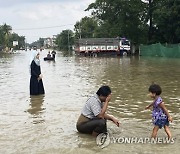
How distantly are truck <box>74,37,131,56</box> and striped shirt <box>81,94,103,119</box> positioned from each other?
165 ft

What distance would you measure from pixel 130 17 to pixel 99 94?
55.4 m

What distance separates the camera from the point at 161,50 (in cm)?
4900

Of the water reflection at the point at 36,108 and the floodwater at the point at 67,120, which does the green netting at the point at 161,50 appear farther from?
the water reflection at the point at 36,108

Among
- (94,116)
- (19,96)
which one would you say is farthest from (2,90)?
(94,116)

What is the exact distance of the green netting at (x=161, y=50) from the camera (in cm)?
4506

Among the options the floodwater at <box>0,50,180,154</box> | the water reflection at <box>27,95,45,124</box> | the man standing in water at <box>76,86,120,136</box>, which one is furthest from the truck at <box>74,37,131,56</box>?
the man standing in water at <box>76,86,120,136</box>

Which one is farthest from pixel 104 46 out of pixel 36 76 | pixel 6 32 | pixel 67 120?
pixel 6 32

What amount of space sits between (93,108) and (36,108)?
4078mm

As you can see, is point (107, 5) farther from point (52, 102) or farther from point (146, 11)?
point (52, 102)

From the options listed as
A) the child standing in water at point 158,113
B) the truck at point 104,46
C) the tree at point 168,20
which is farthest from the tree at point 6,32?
the child standing in water at point 158,113

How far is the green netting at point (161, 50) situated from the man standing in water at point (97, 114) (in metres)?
38.4

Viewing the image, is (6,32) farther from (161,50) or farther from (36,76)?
(36,76)

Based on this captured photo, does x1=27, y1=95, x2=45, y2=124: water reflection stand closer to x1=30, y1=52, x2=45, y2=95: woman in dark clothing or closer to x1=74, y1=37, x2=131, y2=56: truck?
x1=30, y1=52, x2=45, y2=95: woman in dark clothing

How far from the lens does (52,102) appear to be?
12.1 m
